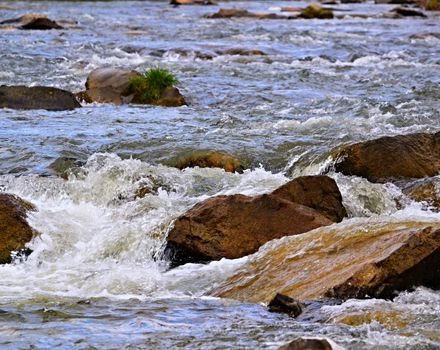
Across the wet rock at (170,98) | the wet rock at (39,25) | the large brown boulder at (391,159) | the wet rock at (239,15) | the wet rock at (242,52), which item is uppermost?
the large brown boulder at (391,159)

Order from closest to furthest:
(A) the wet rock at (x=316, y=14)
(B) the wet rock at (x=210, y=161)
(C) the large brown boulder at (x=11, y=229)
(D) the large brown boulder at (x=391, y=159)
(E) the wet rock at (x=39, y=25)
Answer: (C) the large brown boulder at (x=11, y=229), (D) the large brown boulder at (x=391, y=159), (B) the wet rock at (x=210, y=161), (E) the wet rock at (x=39, y=25), (A) the wet rock at (x=316, y=14)

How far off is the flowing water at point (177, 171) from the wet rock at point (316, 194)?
0.45 meters

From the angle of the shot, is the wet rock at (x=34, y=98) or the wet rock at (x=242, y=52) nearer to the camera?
the wet rock at (x=34, y=98)

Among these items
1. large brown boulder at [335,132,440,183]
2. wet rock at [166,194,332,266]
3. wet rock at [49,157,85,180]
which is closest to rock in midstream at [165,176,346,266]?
wet rock at [166,194,332,266]

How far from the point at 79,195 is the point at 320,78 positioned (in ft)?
27.3

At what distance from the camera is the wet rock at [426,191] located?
914 cm

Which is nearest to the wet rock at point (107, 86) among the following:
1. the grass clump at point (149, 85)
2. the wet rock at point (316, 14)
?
the grass clump at point (149, 85)

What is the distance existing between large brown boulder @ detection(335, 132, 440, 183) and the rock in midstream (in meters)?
1.58

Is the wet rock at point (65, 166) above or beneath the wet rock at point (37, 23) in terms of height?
above

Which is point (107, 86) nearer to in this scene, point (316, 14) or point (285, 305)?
point (285, 305)

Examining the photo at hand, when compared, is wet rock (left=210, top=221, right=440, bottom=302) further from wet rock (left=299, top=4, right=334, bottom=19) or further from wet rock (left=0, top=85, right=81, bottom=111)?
wet rock (left=299, top=4, right=334, bottom=19)

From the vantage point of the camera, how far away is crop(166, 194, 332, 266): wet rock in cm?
797

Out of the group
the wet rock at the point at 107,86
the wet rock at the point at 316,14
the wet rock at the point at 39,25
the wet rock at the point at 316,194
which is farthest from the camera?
the wet rock at the point at 316,14

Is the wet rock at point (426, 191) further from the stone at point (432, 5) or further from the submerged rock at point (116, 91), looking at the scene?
the stone at point (432, 5)
